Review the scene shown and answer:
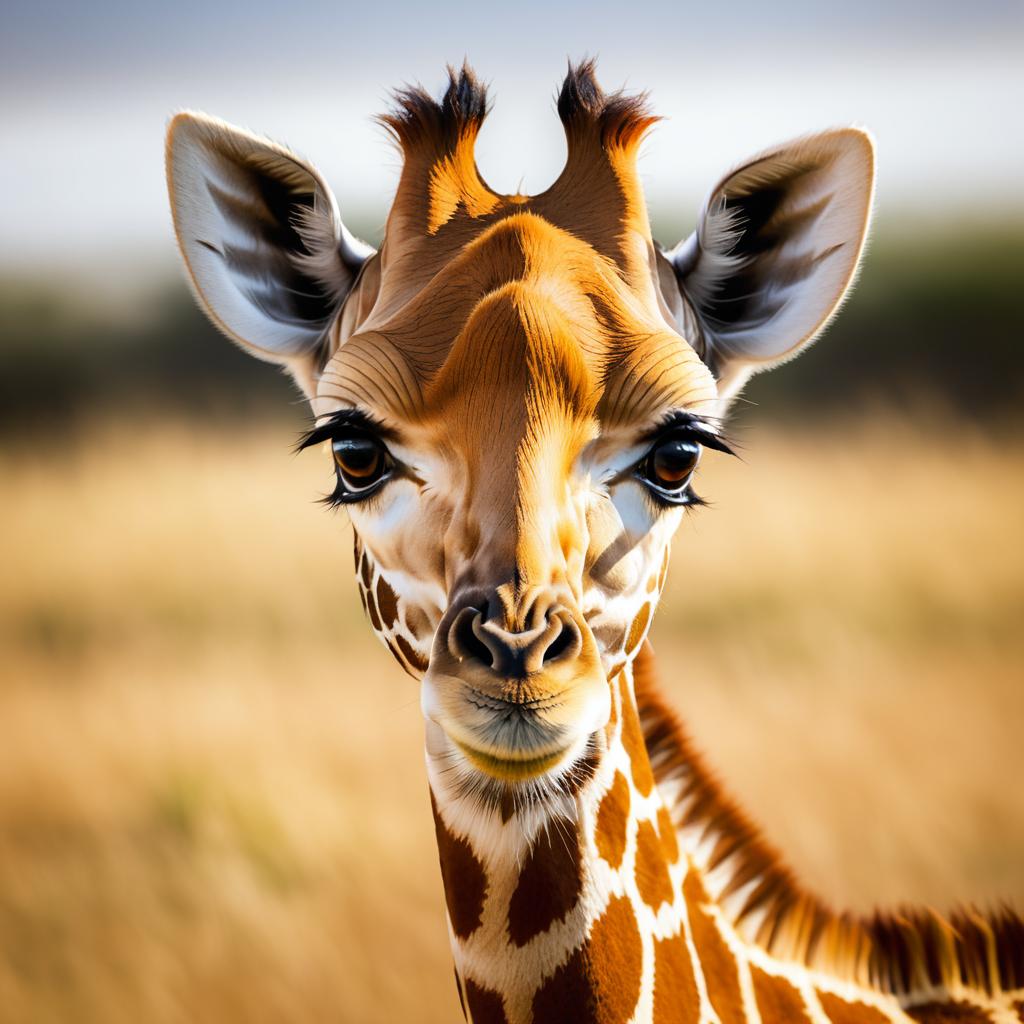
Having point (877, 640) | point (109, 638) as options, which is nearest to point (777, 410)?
point (877, 640)

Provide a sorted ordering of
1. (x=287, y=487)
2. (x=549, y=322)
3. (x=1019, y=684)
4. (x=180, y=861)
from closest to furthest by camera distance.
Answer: (x=549, y=322) < (x=180, y=861) < (x=1019, y=684) < (x=287, y=487)

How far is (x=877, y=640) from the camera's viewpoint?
11812 millimetres

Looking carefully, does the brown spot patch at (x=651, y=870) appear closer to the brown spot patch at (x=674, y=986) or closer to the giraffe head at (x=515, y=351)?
the brown spot patch at (x=674, y=986)

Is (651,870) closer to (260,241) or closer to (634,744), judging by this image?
(634,744)

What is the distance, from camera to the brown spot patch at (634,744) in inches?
144

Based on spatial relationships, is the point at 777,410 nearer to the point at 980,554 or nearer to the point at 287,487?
the point at 980,554

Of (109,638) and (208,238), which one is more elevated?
(208,238)

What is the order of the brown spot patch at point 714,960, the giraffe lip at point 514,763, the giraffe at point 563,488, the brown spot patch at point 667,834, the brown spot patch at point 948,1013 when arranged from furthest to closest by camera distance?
the brown spot patch at point 948,1013 → the brown spot patch at point 667,834 → the brown spot patch at point 714,960 → the giraffe at point 563,488 → the giraffe lip at point 514,763

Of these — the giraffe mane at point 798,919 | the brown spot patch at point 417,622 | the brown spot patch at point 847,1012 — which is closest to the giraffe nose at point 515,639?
the brown spot patch at point 417,622

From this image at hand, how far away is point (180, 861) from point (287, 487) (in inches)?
263

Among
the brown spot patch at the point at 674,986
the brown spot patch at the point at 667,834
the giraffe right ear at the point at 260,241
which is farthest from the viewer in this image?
the giraffe right ear at the point at 260,241

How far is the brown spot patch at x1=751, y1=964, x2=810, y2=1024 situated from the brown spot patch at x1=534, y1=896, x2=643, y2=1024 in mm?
524

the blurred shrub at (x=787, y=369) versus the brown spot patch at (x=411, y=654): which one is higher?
the blurred shrub at (x=787, y=369)

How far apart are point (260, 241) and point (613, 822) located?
2115mm
